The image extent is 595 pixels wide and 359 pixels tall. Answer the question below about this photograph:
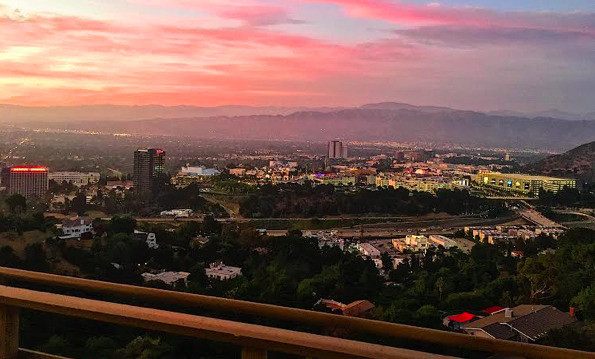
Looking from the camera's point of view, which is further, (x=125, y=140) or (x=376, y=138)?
(x=376, y=138)

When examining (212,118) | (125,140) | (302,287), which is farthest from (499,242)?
(212,118)

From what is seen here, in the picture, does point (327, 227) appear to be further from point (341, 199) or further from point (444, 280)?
point (444, 280)

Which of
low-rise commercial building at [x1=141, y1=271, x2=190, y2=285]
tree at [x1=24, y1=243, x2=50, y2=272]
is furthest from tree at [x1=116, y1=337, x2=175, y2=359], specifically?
tree at [x1=24, y1=243, x2=50, y2=272]

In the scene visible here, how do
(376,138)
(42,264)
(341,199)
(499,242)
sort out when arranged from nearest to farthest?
(42,264) → (499,242) → (341,199) → (376,138)

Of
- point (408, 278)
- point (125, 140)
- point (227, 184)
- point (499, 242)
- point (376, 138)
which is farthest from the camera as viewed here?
point (376, 138)

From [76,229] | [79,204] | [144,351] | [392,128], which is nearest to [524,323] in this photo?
[144,351]

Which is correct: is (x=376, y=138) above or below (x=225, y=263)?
above

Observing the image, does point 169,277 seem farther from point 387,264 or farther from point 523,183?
point 523,183

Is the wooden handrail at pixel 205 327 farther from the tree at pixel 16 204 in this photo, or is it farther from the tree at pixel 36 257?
the tree at pixel 16 204

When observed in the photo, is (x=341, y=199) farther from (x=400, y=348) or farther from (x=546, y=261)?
(x=400, y=348)
